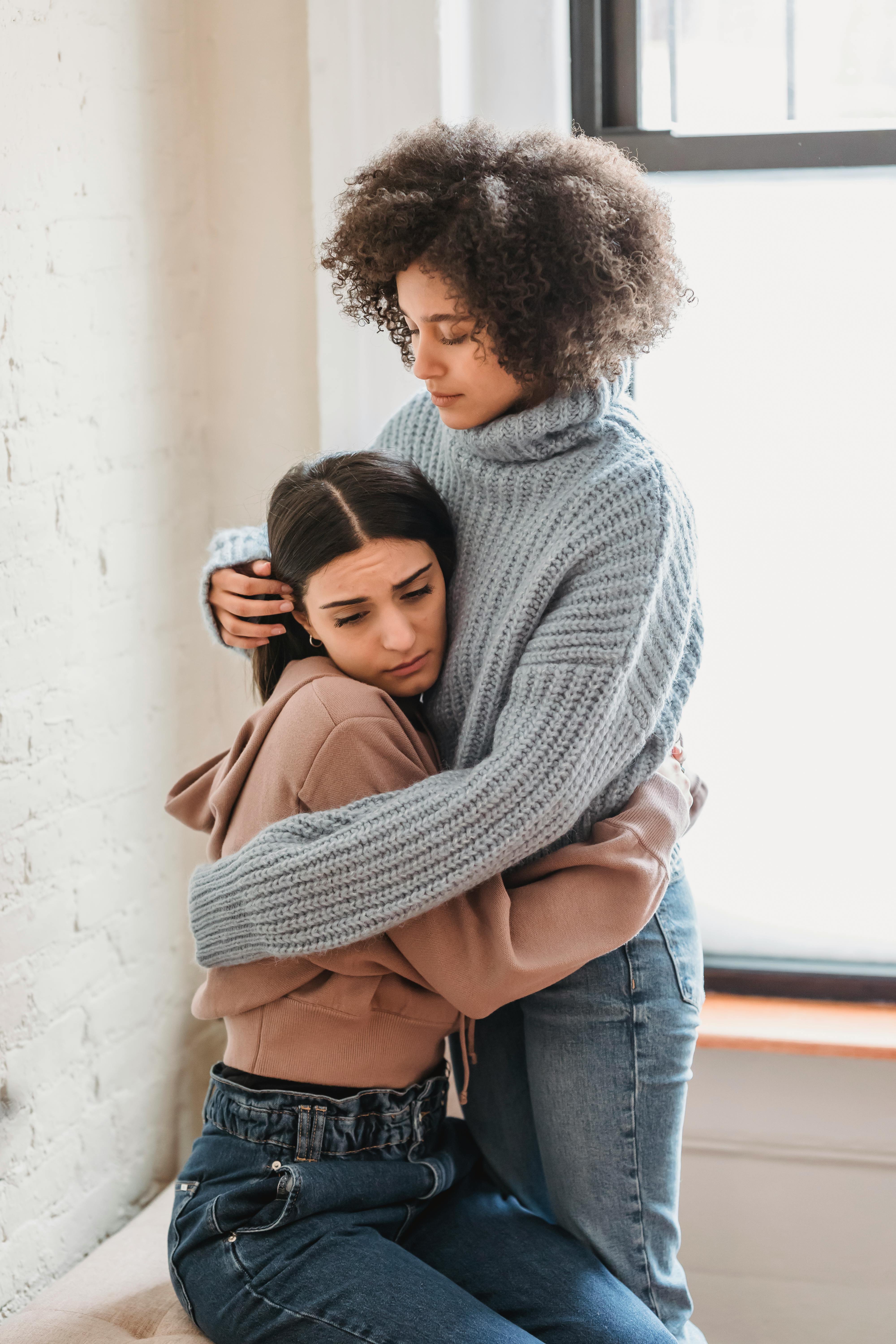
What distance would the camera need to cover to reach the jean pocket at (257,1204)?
1147mm

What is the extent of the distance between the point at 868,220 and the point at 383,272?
92cm

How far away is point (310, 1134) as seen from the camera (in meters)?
1.19

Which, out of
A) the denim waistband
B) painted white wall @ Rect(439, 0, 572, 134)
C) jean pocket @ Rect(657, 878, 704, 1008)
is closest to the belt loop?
the denim waistband

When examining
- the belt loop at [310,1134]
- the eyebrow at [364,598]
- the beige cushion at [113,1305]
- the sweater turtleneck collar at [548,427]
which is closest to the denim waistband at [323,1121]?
the belt loop at [310,1134]

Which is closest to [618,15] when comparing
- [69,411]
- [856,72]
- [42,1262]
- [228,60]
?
[856,72]

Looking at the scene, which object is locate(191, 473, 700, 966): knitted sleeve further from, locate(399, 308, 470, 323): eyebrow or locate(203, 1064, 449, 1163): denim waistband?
locate(399, 308, 470, 323): eyebrow

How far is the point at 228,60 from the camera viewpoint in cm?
176

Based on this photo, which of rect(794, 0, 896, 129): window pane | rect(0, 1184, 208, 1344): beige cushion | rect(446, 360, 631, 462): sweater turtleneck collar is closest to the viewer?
rect(446, 360, 631, 462): sweater turtleneck collar

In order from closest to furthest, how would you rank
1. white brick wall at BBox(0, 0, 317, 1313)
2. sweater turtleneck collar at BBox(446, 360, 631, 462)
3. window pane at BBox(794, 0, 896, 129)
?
sweater turtleneck collar at BBox(446, 360, 631, 462) → white brick wall at BBox(0, 0, 317, 1313) → window pane at BBox(794, 0, 896, 129)

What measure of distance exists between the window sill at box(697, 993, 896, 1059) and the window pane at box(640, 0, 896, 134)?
1.41 m

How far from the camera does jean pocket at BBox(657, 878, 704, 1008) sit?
1298 mm

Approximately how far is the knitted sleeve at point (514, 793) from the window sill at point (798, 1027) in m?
0.76

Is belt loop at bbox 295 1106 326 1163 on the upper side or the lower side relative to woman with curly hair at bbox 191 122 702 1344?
lower

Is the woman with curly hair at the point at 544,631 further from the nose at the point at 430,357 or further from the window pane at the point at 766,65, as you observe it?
the window pane at the point at 766,65
